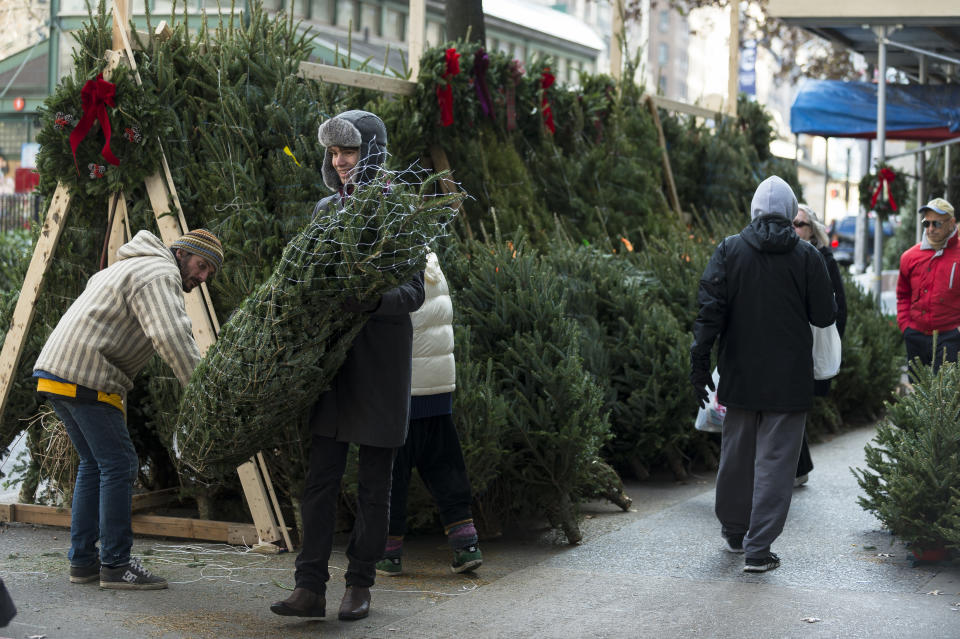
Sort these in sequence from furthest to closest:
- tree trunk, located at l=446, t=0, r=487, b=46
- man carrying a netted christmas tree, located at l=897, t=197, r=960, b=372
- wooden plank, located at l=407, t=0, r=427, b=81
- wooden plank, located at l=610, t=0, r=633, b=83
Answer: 1. wooden plank, located at l=610, t=0, r=633, b=83
2. tree trunk, located at l=446, t=0, r=487, b=46
3. wooden plank, located at l=407, t=0, r=427, b=81
4. man carrying a netted christmas tree, located at l=897, t=197, r=960, b=372

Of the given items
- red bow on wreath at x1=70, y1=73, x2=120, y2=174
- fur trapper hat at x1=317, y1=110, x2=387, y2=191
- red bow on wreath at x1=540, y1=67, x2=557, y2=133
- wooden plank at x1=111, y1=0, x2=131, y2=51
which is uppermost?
red bow on wreath at x1=540, y1=67, x2=557, y2=133

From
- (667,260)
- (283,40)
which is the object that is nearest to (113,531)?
(283,40)

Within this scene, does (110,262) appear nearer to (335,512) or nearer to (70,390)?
(70,390)

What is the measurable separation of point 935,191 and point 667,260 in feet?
33.7

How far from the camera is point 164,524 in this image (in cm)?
632

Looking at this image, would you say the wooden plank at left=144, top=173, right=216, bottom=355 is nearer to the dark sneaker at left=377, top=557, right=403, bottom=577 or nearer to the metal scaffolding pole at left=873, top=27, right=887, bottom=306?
the dark sneaker at left=377, top=557, right=403, bottom=577

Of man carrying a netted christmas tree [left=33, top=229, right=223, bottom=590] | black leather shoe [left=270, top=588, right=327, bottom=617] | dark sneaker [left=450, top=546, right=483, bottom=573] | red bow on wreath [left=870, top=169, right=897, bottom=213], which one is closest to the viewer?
black leather shoe [left=270, top=588, right=327, bottom=617]

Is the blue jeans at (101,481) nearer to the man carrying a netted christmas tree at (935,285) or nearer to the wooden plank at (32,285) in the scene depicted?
the wooden plank at (32,285)

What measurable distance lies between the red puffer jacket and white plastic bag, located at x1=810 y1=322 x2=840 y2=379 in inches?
82.7

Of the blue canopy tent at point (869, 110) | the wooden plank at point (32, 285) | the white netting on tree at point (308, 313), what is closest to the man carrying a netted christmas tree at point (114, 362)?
the white netting on tree at point (308, 313)

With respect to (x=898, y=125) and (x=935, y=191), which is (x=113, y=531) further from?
(x=935, y=191)

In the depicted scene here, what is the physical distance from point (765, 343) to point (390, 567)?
2027 mm

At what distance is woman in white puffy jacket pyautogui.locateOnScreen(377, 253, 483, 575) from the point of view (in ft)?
17.8

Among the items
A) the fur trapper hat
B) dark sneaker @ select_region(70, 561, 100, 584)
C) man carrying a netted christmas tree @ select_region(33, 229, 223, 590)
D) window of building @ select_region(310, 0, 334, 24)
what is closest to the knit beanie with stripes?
man carrying a netted christmas tree @ select_region(33, 229, 223, 590)
